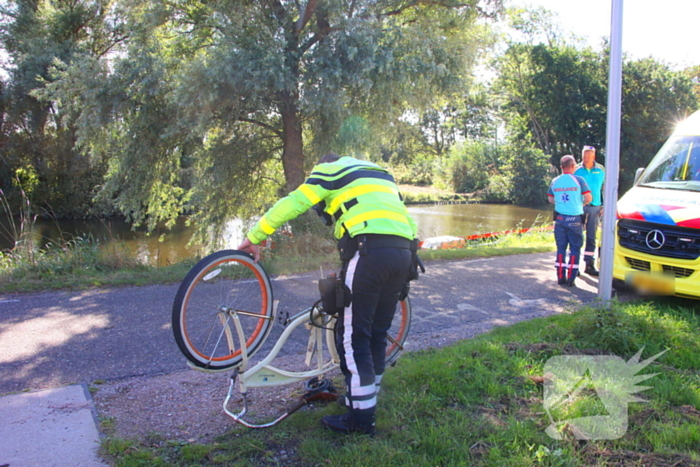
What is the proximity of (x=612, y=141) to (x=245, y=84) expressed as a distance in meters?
7.59

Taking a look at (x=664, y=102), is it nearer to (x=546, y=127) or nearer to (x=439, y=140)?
(x=546, y=127)

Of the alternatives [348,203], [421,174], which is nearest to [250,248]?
[348,203]

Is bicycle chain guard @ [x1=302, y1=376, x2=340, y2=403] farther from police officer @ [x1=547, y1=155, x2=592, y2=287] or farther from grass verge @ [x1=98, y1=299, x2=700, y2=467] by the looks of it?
police officer @ [x1=547, y1=155, x2=592, y2=287]

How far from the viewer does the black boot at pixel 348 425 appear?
3.34 meters

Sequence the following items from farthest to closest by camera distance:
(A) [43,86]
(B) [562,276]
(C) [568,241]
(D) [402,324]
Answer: (A) [43,86], (B) [562,276], (C) [568,241], (D) [402,324]

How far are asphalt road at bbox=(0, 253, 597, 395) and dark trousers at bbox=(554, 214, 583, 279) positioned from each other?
296mm

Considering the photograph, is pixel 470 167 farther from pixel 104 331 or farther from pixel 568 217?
pixel 104 331

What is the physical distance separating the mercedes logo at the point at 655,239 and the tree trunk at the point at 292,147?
851 cm

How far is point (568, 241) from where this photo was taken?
8.02 m

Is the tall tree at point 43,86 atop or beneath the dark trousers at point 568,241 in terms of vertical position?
Result: atop

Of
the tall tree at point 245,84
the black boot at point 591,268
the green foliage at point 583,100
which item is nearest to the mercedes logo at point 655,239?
the black boot at point 591,268

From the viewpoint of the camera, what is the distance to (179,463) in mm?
3055

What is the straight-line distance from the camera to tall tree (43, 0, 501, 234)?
11.1 metres

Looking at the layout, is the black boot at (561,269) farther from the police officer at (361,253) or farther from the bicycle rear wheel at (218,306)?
the bicycle rear wheel at (218,306)
